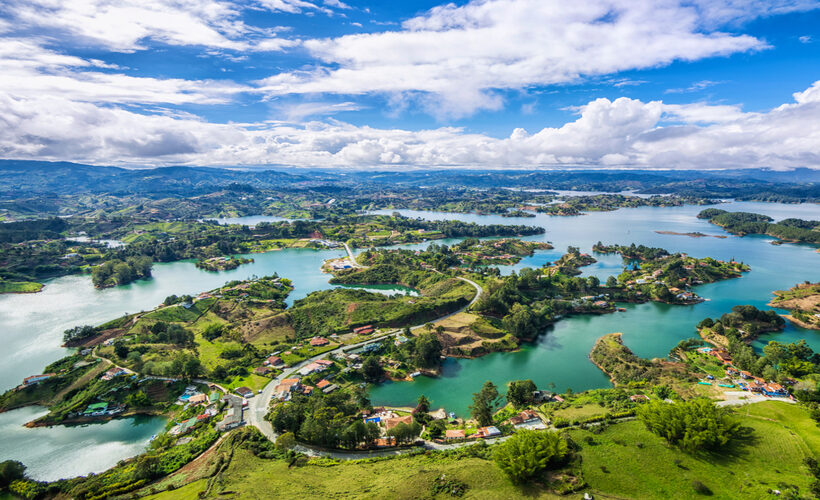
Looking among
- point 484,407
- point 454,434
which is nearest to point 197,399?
point 454,434

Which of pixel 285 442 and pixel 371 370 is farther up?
pixel 285 442

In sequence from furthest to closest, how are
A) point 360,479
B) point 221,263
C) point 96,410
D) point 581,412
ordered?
point 221,263
point 96,410
point 581,412
point 360,479

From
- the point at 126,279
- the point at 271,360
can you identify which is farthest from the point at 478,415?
the point at 126,279

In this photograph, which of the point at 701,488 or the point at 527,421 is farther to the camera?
the point at 527,421

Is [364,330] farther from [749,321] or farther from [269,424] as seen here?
[749,321]

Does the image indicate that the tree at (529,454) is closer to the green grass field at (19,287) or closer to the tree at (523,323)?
the tree at (523,323)

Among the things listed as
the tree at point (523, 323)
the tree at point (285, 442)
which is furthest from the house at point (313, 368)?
the tree at point (523, 323)
